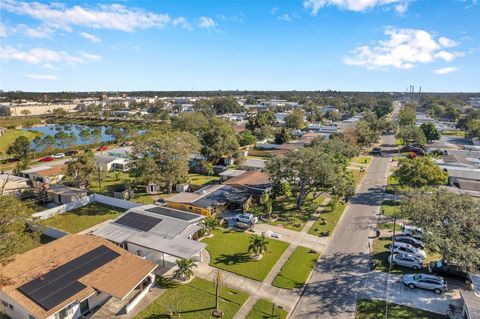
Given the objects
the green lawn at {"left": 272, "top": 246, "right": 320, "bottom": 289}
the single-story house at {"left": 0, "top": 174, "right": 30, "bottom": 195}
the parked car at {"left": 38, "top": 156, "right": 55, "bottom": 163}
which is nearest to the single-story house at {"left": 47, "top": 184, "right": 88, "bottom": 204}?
the single-story house at {"left": 0, "top": 174, "right": 30, "bottom": 195}

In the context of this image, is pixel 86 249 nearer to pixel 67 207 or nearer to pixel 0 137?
pixel 67 207

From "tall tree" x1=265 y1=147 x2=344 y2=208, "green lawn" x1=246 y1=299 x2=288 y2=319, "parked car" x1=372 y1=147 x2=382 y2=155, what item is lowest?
"green lawn" x1=246 y1=299 x2=288 y2=319

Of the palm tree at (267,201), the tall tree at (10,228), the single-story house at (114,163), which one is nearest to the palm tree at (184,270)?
the tall tree at (10,228)

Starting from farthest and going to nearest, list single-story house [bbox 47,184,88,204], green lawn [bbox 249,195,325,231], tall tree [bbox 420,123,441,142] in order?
tall tree [bbox 420,123,441,142] → single-story house [bbox 47,184,88,204] → green lawn [bbox 249,195,325,231]

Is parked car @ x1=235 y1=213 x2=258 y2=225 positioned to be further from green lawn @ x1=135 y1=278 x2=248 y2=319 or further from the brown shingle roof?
green lawn @ x1=135 y1=278 x2=248 y2=319

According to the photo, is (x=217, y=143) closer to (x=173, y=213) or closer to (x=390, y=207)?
(x=173, y=213)
